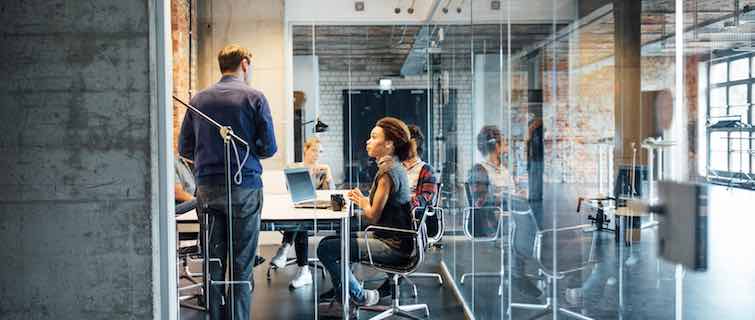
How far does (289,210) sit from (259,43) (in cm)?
78

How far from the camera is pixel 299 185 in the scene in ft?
10.6

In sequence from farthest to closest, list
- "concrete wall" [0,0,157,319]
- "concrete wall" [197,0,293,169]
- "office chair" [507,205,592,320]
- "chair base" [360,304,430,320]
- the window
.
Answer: "chair base" [360,304,430,320] < "concrete wall" [197,0,293,169] < "concrete wall" [0,0,157,319] < "office chair" [507,205,592,320] < the window

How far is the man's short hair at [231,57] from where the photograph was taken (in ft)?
10.5

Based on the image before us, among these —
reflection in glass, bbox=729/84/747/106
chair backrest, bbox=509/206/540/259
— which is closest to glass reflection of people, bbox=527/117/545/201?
chair backrest, bbox=509/206/540/259

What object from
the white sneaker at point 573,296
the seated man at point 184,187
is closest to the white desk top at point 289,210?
the seated man at point 184,187

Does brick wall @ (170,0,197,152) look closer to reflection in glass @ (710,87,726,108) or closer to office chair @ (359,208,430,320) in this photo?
office chair @ (359,208,430,320)

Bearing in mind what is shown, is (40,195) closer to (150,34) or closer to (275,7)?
(150,34)

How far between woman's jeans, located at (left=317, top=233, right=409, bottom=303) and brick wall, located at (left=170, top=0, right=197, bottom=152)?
0.88 metres

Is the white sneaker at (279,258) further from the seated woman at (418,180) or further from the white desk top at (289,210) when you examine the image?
the seated woman at (418,180)

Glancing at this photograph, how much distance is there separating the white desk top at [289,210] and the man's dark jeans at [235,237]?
0.15 ft

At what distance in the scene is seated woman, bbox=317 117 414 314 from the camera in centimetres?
339

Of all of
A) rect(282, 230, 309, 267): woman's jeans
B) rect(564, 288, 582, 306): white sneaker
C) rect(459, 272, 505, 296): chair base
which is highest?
rect(282, 230, 309, 267): woman's jeans

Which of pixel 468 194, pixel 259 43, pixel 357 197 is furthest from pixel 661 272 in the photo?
pixel 468 194

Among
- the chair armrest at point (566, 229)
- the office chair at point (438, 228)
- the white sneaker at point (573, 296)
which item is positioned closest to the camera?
the chair armrest at point (566, 229)
